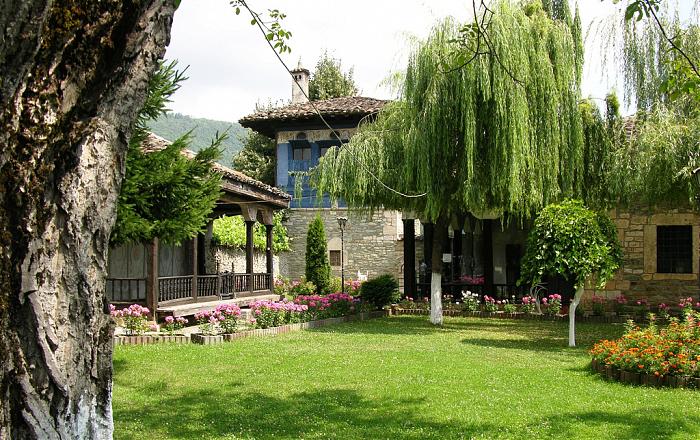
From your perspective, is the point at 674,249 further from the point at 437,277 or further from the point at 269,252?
the point at 269,252

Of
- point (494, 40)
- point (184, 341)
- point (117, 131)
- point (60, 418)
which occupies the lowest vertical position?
point (184, 341)

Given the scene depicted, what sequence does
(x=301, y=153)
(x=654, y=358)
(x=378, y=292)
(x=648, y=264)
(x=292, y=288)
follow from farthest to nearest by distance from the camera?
(x=301, y=153), (x=292, y=288), (x=378, y=292), (x=648, y=264), (x=654, y=358)

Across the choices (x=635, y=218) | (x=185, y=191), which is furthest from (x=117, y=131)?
(x=635, y=218)

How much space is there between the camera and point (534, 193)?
1352 centimetres

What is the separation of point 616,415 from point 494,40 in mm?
8146

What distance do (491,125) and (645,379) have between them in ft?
21.0

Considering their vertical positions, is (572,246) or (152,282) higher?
(572,246)

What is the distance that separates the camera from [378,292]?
18.3m

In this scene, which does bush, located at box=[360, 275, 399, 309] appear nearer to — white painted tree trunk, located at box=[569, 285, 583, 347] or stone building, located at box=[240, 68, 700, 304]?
stone building, located at box=[240, 68, 700, 304]

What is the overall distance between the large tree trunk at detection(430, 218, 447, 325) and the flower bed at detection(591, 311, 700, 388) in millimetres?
6179

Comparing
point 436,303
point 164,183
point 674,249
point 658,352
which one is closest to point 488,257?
point 436,303

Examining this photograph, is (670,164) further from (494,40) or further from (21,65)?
(21,65)

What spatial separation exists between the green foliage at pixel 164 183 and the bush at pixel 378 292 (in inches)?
364

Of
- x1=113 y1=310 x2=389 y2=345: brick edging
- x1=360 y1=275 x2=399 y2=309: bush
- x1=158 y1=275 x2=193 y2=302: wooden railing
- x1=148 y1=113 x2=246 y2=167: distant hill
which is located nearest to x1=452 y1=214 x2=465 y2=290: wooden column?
x1=360 y1=275 x2=399 y2=309: bush
